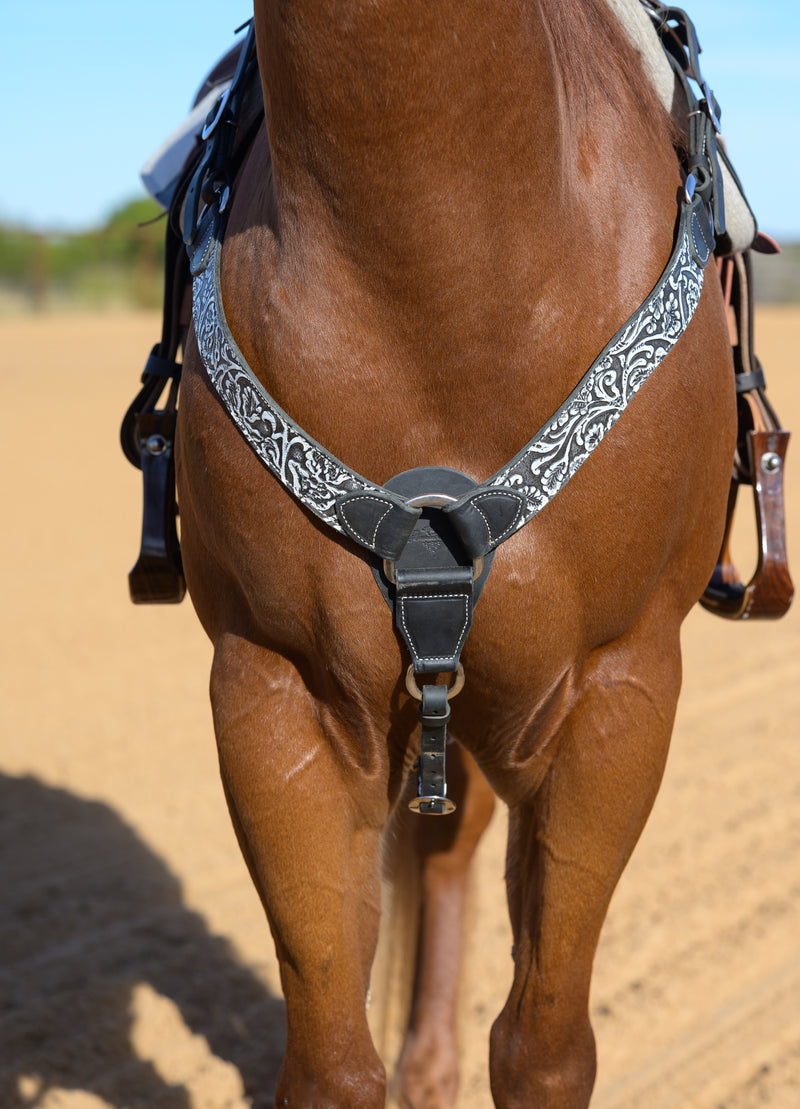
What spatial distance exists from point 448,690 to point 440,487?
0.27 metres

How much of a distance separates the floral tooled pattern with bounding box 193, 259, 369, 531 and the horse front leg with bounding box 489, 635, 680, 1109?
17.5 inches

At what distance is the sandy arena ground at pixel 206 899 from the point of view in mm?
2740

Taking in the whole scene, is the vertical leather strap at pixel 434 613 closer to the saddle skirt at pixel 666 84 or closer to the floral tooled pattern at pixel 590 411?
the floral tooled pattern at pixel 590 411

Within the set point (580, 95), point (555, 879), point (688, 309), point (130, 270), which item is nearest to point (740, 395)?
point (688, 309)

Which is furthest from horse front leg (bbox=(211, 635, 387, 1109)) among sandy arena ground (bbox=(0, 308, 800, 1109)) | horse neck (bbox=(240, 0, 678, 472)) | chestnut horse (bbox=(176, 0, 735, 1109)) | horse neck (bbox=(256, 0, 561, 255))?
sandy arena ground (bbox=(0, 308, 800, 1109))

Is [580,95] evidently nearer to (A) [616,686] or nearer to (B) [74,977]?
(A) [616,686]

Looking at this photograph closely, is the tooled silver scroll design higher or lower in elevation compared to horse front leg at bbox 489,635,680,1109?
higher

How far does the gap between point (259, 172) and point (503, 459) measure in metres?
0.52

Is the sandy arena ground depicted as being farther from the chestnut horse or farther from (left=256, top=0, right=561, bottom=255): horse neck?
(left=256, top=0, right=561, bottom=255): horse neck

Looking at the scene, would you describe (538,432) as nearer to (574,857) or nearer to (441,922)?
(574,857)

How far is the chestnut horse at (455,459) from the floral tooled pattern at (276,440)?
0.02 metres

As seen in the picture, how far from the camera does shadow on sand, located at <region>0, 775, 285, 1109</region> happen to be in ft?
8.91

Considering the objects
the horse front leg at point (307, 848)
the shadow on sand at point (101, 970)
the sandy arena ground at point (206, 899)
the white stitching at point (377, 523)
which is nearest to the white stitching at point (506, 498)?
the white stitching at point (377, 523)

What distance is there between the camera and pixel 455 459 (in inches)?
55.6
